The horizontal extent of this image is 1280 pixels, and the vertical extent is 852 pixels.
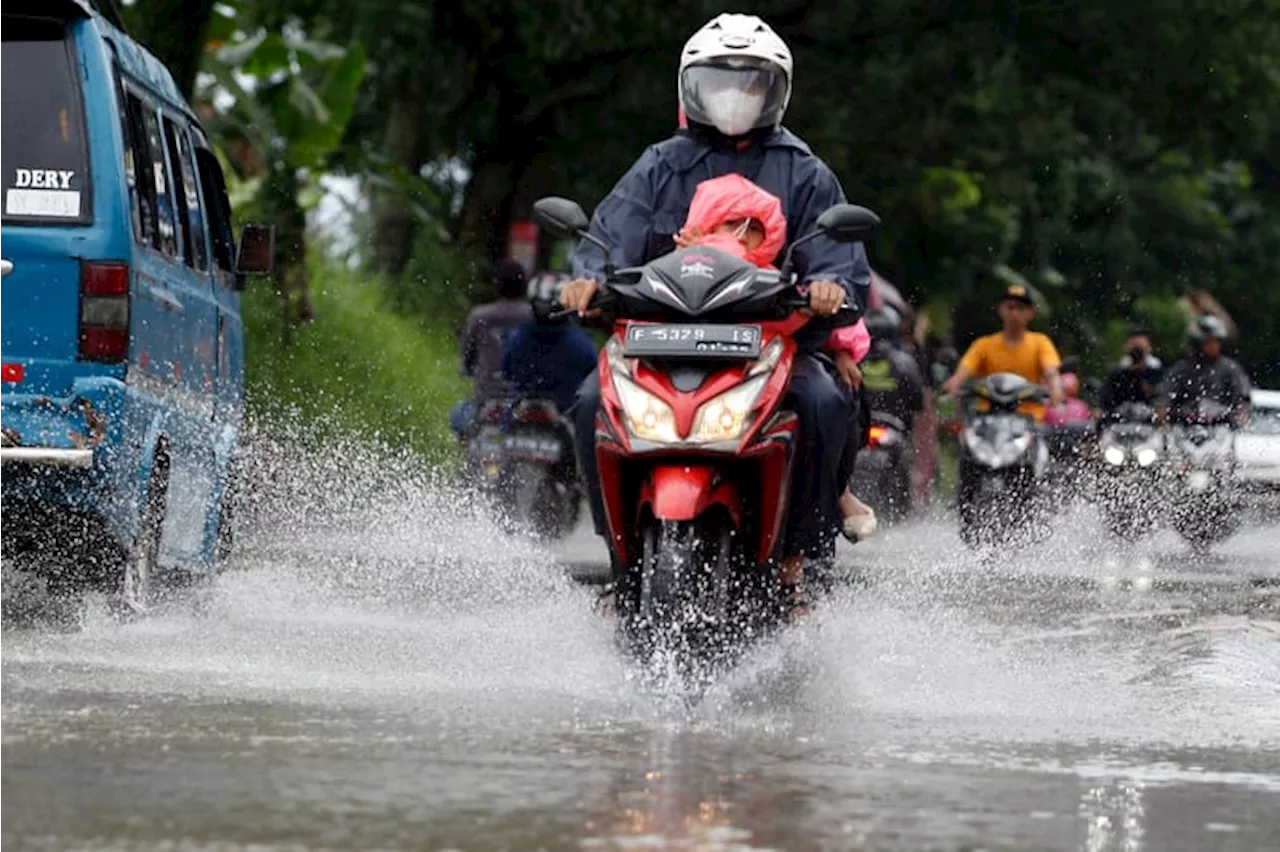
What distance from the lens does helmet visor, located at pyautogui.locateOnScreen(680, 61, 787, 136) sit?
32.7 ft

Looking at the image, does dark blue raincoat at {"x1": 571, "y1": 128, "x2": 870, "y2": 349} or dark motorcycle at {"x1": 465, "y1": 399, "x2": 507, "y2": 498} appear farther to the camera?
dark motorcycle at {"x1": 465, "y1": 399, "x2": 507, "y2": 498}

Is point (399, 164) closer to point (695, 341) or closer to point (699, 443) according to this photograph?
point (695, 341)

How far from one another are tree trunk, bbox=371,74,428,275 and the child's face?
2158 cm

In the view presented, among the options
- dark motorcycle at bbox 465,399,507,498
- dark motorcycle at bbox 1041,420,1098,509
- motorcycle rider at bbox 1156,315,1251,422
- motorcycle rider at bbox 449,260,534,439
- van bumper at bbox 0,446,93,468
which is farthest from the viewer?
motorcycle rider at bbox 1156,315,1251,422

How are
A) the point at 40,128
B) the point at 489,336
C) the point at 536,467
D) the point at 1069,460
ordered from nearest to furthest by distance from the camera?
the point at 40,128 < the point at 536,467 < the point at 489,336 < the point at 1069,460

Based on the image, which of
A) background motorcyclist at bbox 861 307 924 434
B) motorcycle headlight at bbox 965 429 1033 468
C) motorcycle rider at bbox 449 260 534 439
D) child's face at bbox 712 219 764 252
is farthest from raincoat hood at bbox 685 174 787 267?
background motorcyclist at bbox 861 307 924 434

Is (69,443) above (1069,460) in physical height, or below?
below

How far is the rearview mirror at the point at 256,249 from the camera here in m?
13.7

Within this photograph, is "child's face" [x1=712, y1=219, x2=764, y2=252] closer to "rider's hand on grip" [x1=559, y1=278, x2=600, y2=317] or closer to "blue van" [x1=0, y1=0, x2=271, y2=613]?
"rider's hand on grip" [x1=559, y1=278, x2=600, y2=317]

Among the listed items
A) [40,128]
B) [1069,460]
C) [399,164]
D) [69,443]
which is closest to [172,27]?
[1069,460]

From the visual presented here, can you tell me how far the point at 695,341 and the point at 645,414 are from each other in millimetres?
236

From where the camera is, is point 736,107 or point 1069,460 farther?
point 1069,460

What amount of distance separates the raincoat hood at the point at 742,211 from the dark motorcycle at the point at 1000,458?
11050mm

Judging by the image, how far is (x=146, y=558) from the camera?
464 inches
